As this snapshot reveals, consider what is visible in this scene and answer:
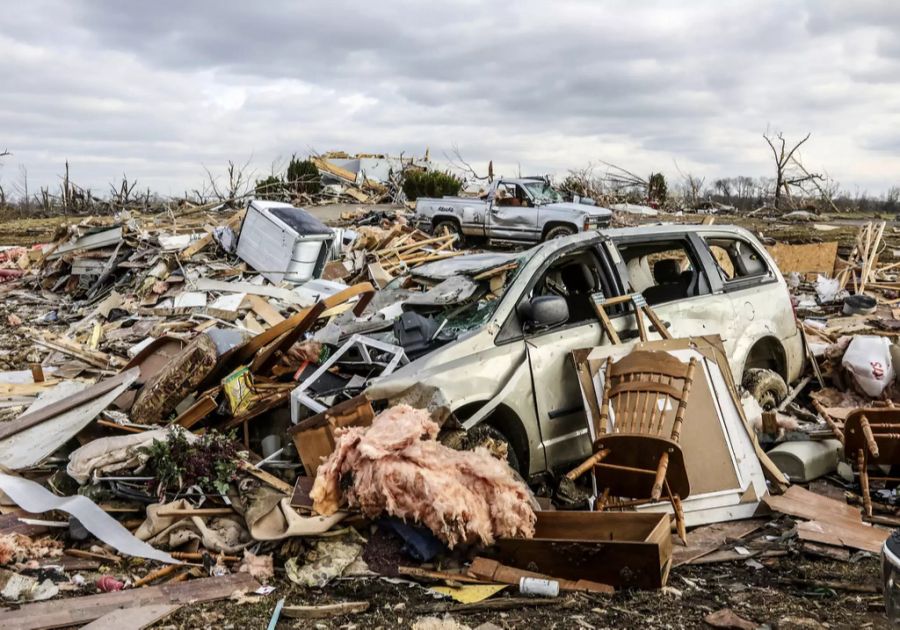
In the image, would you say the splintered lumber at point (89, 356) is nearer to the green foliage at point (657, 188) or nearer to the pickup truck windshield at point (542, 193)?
the pickup truck windshield at point (542, 193)

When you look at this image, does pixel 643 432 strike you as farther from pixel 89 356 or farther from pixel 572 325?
pixel 89 356

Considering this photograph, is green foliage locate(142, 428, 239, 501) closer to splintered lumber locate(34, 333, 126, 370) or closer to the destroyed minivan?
the destroyed minivan

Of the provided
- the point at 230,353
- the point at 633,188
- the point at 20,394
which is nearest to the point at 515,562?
the point at 230,353

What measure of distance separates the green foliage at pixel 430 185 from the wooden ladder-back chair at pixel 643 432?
83.8ft

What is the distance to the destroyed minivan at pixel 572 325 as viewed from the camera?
17.5 ft

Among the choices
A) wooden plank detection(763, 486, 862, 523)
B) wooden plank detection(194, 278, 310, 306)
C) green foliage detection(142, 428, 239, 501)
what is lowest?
wooden plank detection(763, 486, 862, 523)

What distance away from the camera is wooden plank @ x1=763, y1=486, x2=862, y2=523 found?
5.24 m

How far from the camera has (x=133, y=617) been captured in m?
4.04

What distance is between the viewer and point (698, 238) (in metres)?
7.07

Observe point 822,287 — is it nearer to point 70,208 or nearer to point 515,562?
point 515,562

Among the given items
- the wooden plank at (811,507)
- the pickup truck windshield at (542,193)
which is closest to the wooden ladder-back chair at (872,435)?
the wooden plank at (811,507)

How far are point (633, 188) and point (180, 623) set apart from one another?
104ft

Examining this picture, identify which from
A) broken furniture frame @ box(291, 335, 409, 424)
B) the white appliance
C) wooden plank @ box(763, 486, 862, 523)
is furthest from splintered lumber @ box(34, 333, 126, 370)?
wooden plank @ box(763, 486, 862, 523)

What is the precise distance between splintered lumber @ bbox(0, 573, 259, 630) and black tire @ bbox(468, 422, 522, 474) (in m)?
1.58
